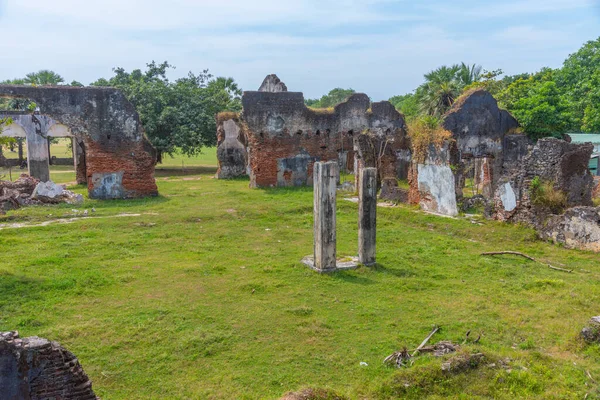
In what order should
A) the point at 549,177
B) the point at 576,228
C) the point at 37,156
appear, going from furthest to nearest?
the point at 37,156
the point at 549,177
the point at 576,228

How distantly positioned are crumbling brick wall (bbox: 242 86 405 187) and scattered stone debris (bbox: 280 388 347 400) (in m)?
15.8

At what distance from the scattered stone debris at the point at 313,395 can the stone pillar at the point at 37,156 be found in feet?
67.9

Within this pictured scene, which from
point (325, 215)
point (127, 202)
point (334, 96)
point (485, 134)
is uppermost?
point (334, 96)

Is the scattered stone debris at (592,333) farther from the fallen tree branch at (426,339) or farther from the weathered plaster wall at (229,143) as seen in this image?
the weathered plaster wall at (229,143)

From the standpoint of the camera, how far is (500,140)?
773 inches

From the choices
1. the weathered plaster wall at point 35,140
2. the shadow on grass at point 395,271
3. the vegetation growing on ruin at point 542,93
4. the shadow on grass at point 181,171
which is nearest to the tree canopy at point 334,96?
the vegetation growing on ruin at point 542,93

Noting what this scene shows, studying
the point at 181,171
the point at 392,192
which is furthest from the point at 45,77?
the point at 392,192

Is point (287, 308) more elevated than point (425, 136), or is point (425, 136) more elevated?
point (425, 136)

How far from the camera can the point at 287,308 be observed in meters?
7.87

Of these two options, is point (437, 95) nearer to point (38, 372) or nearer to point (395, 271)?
point (395, 271)

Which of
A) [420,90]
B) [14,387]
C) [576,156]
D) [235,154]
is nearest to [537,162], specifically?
[576,156]

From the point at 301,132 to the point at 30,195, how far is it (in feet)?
33.2

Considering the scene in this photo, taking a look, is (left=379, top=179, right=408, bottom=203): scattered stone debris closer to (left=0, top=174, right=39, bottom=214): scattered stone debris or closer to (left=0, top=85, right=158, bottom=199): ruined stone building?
(left=0, top=85, right=158, bottom=199): ruined stone building

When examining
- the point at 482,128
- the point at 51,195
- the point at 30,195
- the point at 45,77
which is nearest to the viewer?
the point at 51,195
